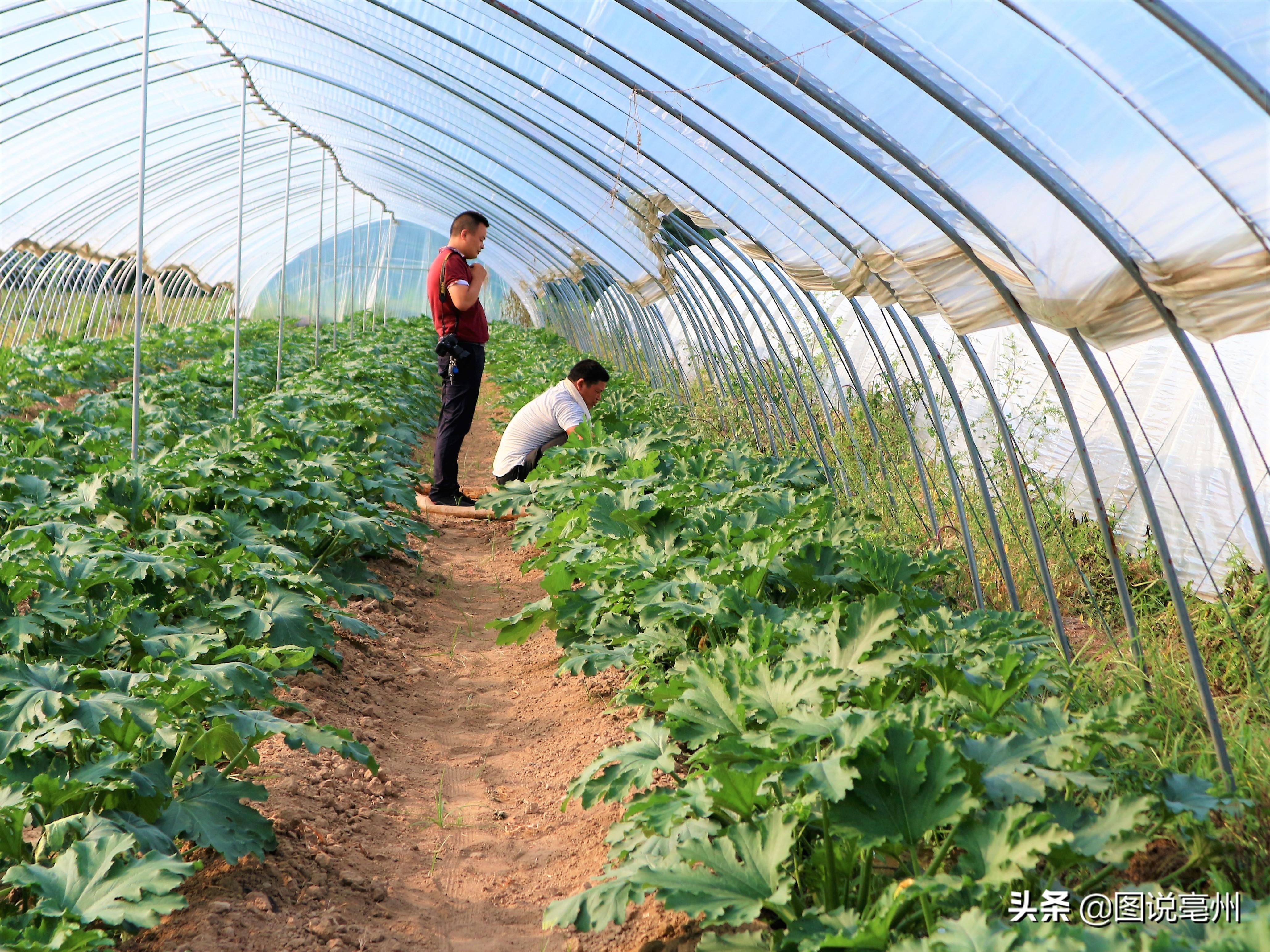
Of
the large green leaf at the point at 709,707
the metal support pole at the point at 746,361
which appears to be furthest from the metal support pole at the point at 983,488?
the metal support pole at the point at 746,361

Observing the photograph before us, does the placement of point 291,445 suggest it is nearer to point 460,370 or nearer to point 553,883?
point 460,370

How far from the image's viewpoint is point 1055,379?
439 cm

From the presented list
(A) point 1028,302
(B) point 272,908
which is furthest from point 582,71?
(B) point 272,908

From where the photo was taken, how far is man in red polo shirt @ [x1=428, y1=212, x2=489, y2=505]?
7820 mm

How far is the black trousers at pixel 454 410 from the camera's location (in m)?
7.98

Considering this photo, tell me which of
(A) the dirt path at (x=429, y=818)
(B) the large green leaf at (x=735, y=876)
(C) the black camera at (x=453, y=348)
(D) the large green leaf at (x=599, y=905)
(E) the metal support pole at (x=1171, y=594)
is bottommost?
(A) the dirt path at (x=429, y=818)

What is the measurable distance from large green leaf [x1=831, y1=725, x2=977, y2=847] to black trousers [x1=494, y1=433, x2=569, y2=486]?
5.86 metres

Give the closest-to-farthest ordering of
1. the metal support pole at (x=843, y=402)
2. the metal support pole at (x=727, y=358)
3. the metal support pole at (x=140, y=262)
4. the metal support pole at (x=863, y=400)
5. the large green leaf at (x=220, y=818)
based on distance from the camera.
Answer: the large green leaf at (x=220, y=818)
the metal support pole at (x=140, y=262)
the metal support pole at (x=863, y=400)
the metal support pole at (x=843, y=402)
the metal support pole at (x=727, y=358)

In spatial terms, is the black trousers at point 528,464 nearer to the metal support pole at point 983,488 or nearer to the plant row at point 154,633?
the plant row at point 154,633

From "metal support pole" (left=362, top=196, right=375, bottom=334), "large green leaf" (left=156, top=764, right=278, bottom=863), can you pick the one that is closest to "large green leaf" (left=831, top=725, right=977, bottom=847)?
"large green leaf" (left=156, top=764, right=278, bottom=863)

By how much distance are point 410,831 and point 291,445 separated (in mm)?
Answer: 3480

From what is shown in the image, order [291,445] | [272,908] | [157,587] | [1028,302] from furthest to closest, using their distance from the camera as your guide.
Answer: [291,445] → [1028,302] → [157,587] → [272,908]

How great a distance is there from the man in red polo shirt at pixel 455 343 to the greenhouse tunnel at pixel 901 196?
56.9 inches

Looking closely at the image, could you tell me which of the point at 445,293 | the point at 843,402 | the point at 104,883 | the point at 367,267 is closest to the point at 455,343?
the point at 445,293
